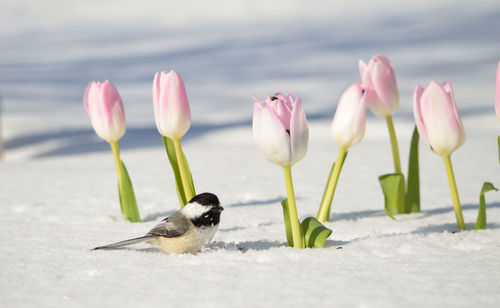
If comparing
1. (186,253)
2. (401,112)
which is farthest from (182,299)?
(401,112)

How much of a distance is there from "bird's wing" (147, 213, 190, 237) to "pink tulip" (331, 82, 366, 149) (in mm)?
463

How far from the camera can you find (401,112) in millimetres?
5758

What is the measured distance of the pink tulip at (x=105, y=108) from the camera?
1.89 metres

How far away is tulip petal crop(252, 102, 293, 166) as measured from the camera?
144 centimetres

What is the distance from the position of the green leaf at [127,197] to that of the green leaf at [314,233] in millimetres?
642

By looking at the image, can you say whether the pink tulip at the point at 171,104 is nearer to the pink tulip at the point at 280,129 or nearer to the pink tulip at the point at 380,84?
the pink tulip at the point at 280,129

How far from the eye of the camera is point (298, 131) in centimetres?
146

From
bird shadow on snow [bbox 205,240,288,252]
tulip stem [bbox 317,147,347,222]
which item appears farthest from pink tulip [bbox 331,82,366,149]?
bird shadow on snow [bbox 205,240,288,252]

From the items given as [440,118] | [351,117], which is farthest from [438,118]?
[351,117]

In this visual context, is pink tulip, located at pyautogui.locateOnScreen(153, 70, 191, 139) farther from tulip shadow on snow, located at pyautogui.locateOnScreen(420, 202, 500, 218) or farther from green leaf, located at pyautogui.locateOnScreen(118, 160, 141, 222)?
tulip shadow on snow, located at pyautogui.locateOnScreen(420, 202, 500, 218)

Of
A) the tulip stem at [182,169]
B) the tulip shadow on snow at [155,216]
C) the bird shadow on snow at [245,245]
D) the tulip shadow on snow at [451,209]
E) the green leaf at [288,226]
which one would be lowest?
the tulip shadow on snow at [451,209]

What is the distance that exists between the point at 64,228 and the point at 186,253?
1.80 feet

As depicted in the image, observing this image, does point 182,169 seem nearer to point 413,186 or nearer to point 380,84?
point 380,84

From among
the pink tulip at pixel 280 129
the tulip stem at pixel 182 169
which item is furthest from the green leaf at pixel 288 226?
the tulip stem at pixel 182 169
